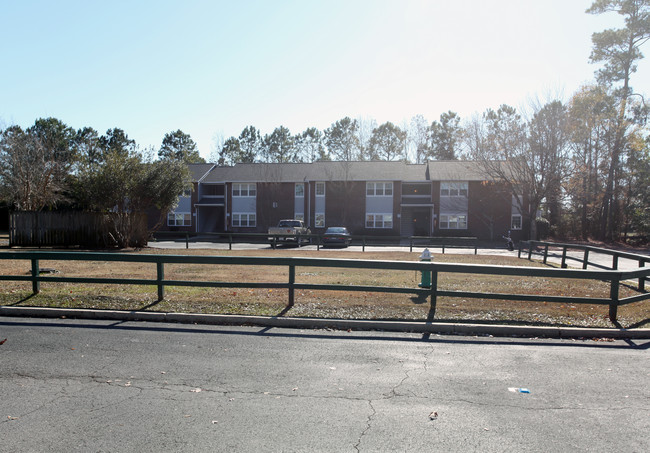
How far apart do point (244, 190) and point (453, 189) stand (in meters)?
22.2

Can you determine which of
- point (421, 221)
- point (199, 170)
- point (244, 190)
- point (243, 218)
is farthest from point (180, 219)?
point (421, 221)

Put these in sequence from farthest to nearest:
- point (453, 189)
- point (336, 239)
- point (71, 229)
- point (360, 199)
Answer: point (360, 199), point (453, 189), point (336, 239), point (71, 229)

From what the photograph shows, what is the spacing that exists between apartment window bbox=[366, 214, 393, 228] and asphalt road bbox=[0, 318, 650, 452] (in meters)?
38.2

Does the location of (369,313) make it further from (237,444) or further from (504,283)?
(504,283)

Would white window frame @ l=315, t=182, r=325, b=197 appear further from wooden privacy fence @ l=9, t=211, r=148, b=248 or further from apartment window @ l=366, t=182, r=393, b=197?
wooden privacy fence @ l=9, t=211, r=148, b=248

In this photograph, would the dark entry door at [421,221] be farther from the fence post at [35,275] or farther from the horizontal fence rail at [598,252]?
the fence post at [35,275]

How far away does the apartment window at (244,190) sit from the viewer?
1891 inches

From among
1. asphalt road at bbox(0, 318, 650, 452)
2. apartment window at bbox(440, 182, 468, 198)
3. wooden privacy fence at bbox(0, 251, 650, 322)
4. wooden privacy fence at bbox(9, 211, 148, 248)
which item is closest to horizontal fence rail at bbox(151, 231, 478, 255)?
wooden privacy fence at bbox(9, 211, 148, 248)

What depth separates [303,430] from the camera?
3766 mm

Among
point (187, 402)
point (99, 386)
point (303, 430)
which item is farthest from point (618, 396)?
point (99, 386)

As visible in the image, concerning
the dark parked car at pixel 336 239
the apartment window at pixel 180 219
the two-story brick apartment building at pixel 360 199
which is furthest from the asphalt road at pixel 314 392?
the apartment window at pixel 180 219

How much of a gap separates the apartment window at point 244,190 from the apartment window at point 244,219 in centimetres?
210

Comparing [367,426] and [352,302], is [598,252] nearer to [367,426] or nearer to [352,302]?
[352,302]

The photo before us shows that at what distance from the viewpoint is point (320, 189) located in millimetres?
46469
